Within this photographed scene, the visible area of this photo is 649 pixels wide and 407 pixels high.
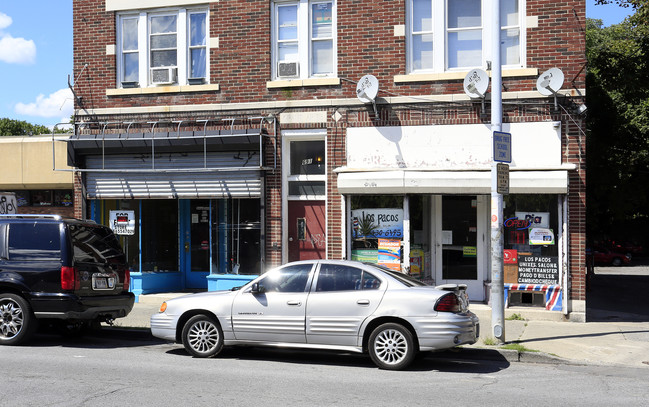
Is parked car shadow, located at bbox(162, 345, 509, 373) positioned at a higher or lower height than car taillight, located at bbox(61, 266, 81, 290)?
lower

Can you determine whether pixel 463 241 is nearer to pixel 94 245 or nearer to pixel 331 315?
pixel 331 315

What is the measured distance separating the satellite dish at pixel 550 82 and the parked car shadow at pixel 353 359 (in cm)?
545

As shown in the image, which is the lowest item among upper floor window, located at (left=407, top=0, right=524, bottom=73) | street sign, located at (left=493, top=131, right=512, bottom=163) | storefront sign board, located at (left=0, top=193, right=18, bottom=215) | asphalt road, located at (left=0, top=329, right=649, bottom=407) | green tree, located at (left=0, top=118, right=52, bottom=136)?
asphalt road, located at (left=0, top=329, right=649, bottom=407)

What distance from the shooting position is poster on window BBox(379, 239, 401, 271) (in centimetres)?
1363

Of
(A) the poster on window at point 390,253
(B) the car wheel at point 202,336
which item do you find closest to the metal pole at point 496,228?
(A) the poster on window at point 390,253

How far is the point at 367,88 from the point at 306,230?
3339 millimetres

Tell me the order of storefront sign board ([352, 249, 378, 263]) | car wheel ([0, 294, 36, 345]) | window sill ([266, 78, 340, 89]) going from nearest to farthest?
car wheel ([0, 294, 36, 345])
storefront sign board ([352, 249, 378, 263])
window sill ([266, 78, 340, 89])

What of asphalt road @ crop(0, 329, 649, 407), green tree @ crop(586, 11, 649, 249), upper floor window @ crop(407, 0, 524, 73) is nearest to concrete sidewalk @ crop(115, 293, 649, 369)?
asphalt road @ crop(0, 329, 649, 407)

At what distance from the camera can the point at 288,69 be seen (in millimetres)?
14406

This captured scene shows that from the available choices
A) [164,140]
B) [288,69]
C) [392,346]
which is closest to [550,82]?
[288,69]

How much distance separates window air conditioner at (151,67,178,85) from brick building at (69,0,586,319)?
5 centimetres

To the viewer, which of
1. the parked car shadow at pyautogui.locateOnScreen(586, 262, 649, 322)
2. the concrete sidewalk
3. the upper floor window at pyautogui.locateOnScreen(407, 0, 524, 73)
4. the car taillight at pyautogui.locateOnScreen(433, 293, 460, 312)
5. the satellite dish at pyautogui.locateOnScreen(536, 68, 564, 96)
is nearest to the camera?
the car taillight at pyautogui.locateOnScreen(433, 293, 460, 312)

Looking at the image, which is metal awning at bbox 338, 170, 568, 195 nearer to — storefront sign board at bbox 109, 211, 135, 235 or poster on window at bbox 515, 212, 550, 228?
poster on window at bbox 515, 212, 550, 228

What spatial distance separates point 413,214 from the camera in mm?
13844
